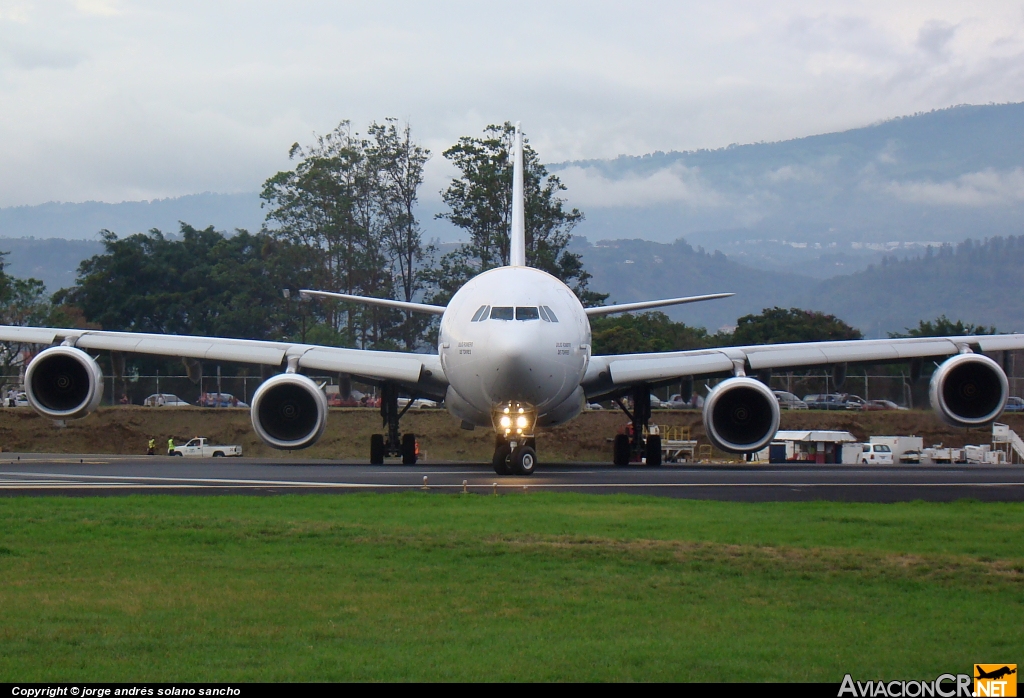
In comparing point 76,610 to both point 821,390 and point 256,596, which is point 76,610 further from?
point 821,390

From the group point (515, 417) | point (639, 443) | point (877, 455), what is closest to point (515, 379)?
point (515, 417)

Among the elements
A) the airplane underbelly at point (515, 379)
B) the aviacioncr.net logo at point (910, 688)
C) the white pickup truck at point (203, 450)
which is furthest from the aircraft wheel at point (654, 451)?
the aviacioncr.net logo at point (910, 688)

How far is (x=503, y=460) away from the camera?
21359mm

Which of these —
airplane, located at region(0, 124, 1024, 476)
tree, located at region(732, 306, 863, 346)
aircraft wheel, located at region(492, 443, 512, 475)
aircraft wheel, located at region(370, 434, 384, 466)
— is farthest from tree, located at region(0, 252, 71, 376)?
aircraft wheel, located at region(492, 443, 512, 475)

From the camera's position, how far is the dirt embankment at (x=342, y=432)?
Result: 38.6 metres

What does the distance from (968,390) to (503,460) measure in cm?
1004

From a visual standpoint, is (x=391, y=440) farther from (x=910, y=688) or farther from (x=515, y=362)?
(x=910, y=688)

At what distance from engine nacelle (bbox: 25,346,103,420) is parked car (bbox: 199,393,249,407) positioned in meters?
23.8

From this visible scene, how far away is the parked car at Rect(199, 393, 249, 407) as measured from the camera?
49531 mm

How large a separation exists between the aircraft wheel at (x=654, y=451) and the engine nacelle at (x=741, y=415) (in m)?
4.36

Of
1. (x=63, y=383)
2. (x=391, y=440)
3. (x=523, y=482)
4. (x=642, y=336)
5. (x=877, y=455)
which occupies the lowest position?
(x=523, y=482)

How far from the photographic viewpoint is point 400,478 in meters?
20.1

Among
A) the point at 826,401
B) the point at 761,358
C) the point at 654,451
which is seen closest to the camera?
the point at 761,358

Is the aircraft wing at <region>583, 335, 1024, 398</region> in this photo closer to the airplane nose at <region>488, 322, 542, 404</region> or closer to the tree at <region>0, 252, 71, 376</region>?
the airplane nose at <region>488, 322, 542, 404</region>
